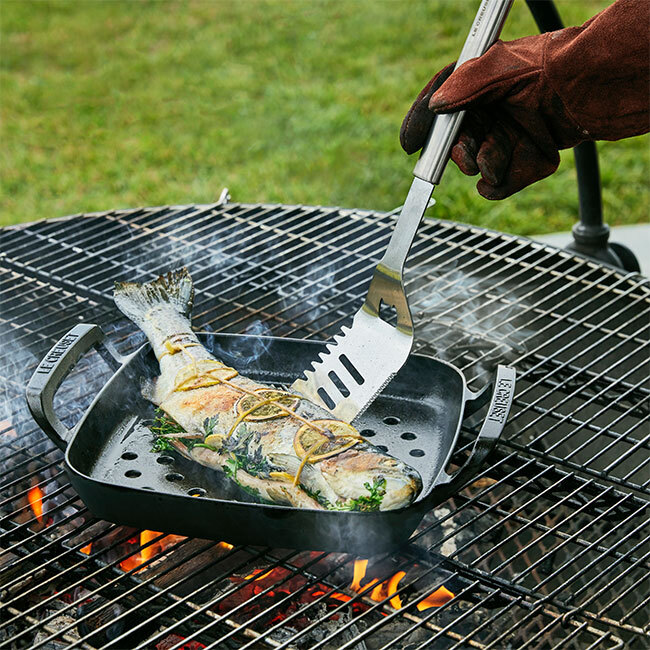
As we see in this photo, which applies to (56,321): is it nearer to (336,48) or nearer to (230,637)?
(230,637)

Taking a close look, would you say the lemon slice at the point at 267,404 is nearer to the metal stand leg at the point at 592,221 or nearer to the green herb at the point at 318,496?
the green herb at the point at 318,496

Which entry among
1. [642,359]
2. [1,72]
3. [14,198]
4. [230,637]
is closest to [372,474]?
[230,637]

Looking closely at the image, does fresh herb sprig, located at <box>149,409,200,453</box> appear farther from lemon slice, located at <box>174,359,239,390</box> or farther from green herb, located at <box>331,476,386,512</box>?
green herb, located at <box>331,476,386,512</box>

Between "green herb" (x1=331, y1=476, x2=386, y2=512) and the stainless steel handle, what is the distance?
2.61 ft

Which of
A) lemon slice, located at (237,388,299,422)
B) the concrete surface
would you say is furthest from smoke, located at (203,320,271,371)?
the concrete surface

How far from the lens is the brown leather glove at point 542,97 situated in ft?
7.27

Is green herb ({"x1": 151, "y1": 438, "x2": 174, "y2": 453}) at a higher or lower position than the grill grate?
higher

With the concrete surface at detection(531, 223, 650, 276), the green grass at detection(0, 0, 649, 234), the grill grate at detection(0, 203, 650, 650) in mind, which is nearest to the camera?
the grill grate at detection(0, 203, 650, 650)

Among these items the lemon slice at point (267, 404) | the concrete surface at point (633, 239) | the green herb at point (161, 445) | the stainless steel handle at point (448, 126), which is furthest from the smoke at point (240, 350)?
the concrete surface at point (633, 239)

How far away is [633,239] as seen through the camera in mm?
5215

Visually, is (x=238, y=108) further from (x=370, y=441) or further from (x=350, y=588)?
(x=350, y=588)

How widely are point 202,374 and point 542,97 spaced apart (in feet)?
4.02

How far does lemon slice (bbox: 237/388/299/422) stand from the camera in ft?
7.19

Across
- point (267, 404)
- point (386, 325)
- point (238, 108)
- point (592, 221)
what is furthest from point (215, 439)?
point (238, 108)
